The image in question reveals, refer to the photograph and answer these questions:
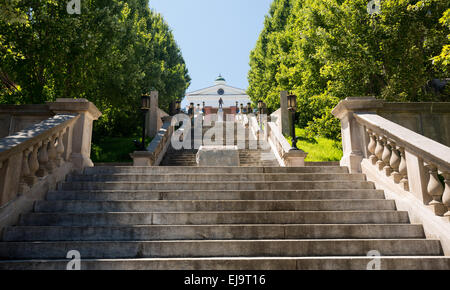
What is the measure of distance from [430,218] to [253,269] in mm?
2868

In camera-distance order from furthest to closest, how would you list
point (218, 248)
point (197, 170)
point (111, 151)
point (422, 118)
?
point (111, 151), point (422, 118), point (197, 170), point (218, 248)

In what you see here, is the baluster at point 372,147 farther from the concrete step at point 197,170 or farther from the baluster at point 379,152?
the concrete step at point 197,170

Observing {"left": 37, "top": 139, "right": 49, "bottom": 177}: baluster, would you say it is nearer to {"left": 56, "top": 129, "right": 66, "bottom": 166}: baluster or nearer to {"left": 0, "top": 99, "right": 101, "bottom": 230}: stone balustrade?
{"left": 0, "top": 99, "right": 101, "bottom": 230}: stone balustrade

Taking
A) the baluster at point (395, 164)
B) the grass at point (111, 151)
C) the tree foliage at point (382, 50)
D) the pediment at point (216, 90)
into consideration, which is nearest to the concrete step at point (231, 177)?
the baluster at point (395, 164)

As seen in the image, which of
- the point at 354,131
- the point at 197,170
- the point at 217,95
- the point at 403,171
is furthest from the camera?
Result: the point at 217,95

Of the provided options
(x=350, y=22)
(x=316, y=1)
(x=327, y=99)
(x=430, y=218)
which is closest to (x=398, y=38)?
(x=350, y=22)

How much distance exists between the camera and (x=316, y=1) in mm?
15188

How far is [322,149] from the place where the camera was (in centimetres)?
1532

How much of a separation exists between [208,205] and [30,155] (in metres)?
3.41

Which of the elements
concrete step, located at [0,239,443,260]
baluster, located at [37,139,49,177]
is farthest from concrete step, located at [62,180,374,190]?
concrete step, located at [0,239,443,260]

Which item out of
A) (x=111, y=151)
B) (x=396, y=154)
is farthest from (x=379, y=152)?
(x=111, y=151)

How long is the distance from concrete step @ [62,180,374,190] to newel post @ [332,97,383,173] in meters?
0.79

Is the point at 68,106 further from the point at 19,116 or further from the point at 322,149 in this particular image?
the point at 322,149

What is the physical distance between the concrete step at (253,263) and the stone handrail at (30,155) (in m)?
1.52
